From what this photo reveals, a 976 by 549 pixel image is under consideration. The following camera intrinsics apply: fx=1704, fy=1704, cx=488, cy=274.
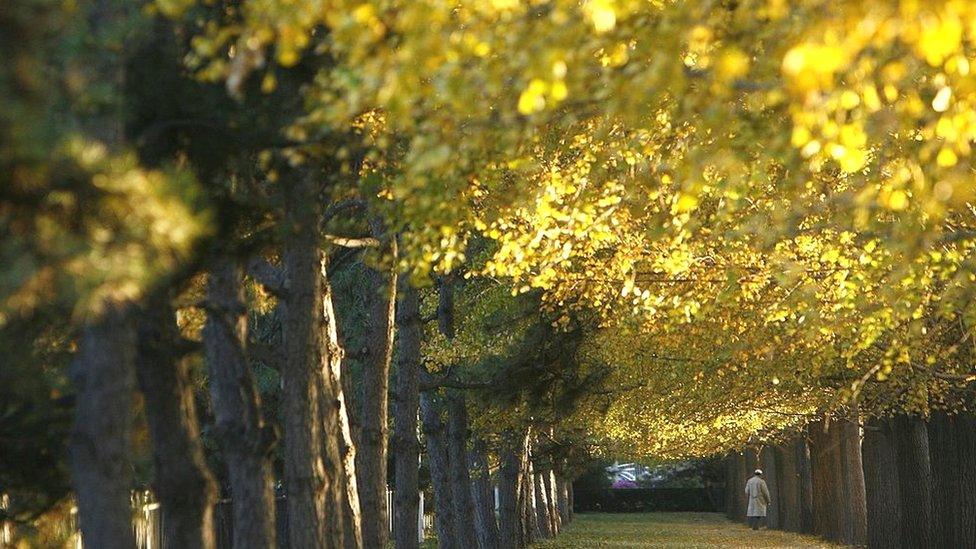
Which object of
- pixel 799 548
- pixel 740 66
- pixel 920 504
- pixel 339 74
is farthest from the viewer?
pixel 799 548

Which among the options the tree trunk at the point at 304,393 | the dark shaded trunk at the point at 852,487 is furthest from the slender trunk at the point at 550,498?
the tree trunk at the point at 304,393

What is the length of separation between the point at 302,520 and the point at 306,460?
546mm

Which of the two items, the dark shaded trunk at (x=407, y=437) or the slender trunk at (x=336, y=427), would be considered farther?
the dark shaded trunk at (x=407, y=437)

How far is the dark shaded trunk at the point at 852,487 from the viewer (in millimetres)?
39688

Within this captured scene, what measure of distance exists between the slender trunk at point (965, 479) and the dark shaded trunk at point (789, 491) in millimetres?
26874

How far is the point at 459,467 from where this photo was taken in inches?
1232

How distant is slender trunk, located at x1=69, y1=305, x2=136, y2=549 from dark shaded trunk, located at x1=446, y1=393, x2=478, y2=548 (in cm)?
2159

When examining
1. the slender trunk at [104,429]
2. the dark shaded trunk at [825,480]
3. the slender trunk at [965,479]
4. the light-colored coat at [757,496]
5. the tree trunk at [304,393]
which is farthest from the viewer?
the light-colored coat at [757,496]

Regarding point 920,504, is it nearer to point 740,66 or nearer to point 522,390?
point 522,390

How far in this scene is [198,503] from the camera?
10.8 meters

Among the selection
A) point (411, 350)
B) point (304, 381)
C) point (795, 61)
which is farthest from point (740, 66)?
point (411, 350)

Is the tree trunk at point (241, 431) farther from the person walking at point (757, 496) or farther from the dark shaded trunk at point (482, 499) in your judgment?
the person walking at point (757, 496)

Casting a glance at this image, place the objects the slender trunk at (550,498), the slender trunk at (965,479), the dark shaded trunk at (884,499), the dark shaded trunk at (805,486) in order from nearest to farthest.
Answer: the slender trunk at (965,479) → the dark shaded trunk at (884,499) → the dark shaded trunk at (805,486) → the slender trunk at (550,498)

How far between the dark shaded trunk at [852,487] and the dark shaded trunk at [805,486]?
273 inches
